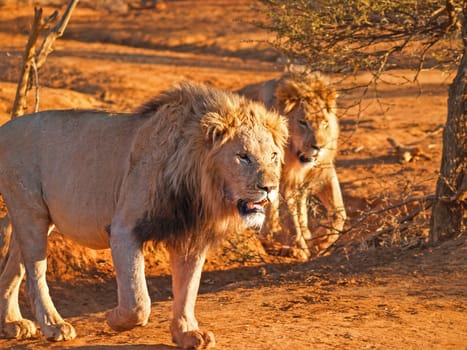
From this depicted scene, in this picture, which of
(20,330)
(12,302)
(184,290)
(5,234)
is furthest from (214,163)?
(5,234)

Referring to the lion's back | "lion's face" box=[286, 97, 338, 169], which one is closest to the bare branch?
the lion's back

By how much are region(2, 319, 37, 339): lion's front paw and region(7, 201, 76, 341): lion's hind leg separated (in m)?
0.19

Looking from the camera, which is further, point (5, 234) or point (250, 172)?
point (5, 234)

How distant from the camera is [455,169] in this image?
740 cm

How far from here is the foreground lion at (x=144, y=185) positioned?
5.00m

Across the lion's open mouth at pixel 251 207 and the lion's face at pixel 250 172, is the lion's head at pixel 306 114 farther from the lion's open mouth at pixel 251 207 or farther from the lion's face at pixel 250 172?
the lion's open mouth at pixel 251 207

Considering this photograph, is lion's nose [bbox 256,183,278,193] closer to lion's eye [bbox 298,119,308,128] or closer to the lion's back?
the lion's back

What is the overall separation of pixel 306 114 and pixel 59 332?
3868mm

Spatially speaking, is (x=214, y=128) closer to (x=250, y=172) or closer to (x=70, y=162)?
(x=250, y=172)

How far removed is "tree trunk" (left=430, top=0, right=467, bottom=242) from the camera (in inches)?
288

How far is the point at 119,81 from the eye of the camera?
49.7ft

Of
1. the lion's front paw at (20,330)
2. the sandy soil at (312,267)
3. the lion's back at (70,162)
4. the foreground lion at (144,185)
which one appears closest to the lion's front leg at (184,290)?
the foreground lion at (144,185)

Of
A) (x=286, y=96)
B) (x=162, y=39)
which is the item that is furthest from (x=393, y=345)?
(x=162, y=39)

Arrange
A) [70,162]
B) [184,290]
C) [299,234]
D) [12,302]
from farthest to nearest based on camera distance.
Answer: [299,234]
[12,302]
[70,162]
[184,290]
